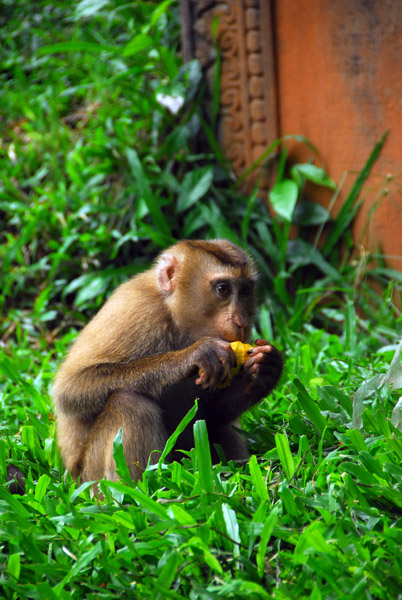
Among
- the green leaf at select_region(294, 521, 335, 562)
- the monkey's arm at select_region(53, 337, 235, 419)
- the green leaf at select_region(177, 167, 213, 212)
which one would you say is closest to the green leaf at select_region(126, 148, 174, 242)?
the green leaf at select_region(177, 167, 213, 212)

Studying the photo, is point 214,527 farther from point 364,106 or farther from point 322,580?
point 364,106

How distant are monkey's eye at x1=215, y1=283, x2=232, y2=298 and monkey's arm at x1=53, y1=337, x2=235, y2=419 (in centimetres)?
39

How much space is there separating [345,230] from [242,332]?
2794 millimetres

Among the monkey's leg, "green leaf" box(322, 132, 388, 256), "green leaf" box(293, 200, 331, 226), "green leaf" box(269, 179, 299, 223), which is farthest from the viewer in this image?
"green leaf" box(293, 200, 331, 226)

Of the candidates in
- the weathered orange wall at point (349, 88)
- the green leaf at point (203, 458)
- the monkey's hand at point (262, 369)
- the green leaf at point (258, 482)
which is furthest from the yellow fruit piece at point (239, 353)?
the weathered orange wall at point (349, 88)

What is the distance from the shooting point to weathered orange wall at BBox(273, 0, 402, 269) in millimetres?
5160

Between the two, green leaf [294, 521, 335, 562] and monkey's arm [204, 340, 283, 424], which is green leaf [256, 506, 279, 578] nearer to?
green leaf [294, 521, 335, 562]

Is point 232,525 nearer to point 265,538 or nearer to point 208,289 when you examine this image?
point 265,538

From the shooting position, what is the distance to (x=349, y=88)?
5469 millimetres

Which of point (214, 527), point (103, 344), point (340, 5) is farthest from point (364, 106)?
point (214, 527)

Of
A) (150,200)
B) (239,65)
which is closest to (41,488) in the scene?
(150,200)

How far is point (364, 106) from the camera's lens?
17.7 feet

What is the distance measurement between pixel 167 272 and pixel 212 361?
28.1 inches

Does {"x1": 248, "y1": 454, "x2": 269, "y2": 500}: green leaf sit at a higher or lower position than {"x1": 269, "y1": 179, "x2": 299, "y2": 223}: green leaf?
higher
